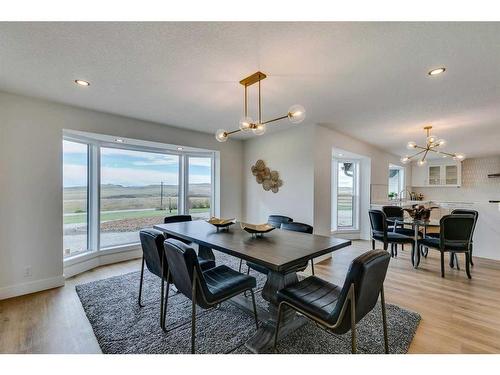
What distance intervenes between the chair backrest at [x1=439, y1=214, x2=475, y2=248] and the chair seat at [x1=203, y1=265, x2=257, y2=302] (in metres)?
3.09

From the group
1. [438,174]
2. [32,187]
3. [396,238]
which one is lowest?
[396,238]

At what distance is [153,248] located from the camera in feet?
7.22

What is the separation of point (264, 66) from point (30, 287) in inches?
145

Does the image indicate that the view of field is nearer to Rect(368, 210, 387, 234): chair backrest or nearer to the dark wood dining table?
the dark wood dining table

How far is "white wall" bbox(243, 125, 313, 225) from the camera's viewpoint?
4.02 meters

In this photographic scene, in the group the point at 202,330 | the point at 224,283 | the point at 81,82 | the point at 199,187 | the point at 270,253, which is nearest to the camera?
the point at 270,253

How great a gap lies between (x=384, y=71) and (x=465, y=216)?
8.44 feet

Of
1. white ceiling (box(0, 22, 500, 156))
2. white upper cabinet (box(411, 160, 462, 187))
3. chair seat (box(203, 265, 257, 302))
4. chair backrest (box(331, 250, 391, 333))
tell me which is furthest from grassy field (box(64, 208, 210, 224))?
white upper cabinet (box(411, 160, 462, 187))

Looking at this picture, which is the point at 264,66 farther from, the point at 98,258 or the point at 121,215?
the point at 98,258

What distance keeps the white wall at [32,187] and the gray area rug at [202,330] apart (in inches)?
30.9

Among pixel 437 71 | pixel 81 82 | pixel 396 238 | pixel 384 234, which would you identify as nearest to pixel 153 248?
pixel 81 82

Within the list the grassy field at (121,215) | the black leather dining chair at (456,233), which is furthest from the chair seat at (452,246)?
the grassy field at (121,215)

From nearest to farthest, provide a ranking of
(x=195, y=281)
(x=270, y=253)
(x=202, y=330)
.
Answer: (x=195, y=281), (x=270, y=253), (x=202, y=330)
